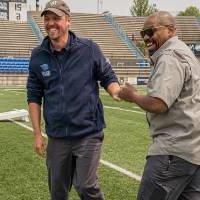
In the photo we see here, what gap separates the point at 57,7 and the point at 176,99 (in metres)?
1.34

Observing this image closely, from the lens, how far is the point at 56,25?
4242 mm

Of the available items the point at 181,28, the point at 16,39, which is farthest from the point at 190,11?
the point at 16,39

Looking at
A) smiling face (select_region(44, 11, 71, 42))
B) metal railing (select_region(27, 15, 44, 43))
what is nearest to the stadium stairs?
metal railing (select_region(27, 15, 44, 43))

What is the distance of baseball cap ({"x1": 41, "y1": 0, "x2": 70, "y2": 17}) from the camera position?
13.8 ft

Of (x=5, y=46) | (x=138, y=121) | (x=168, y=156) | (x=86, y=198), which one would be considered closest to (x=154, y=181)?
(x=168, y=156)

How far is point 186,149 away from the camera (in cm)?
347

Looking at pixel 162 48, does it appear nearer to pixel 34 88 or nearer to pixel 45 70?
pixel 45 70

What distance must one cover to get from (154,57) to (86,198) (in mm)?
1427

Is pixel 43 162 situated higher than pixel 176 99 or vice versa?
pixel 176 99

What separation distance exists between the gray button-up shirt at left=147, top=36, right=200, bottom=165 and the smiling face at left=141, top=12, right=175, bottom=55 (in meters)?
0.04

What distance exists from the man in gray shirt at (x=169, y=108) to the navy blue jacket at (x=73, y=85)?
0.83 metres

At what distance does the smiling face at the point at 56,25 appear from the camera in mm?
4223

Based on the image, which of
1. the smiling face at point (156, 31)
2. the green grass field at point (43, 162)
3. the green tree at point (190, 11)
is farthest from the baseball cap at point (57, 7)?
the green tree at point (190, 11)

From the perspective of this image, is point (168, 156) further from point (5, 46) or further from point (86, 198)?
point (5, 46)
